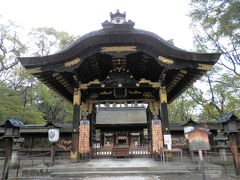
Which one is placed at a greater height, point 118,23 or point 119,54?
point 118,23

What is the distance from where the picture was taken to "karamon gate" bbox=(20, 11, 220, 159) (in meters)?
9.64

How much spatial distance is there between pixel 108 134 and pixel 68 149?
15603 millimetres

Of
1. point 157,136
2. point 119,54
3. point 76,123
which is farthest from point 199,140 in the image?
point 76,123

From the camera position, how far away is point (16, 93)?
19.6 m

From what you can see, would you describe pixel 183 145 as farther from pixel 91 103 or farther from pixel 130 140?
pixel 130 140

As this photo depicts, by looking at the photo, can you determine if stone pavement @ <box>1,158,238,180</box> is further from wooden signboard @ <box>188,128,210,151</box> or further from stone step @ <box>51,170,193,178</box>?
wooden signboard @ <box>188,128,210,151</box>

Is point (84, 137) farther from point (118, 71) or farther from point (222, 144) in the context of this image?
point (222, 144)

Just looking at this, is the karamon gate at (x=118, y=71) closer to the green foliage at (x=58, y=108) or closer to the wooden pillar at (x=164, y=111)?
the wooden pillar at (x=164, y=111)

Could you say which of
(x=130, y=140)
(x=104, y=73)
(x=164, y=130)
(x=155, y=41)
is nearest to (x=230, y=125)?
(x=164, y=130)

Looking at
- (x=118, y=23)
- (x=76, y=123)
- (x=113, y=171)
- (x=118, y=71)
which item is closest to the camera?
(x=113, y=171)

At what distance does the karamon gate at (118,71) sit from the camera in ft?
31.6

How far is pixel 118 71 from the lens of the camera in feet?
38.0

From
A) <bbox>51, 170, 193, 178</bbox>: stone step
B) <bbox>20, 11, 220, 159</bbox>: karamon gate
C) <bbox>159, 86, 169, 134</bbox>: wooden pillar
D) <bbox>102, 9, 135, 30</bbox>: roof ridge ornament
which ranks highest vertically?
<bbox>102, 9, 135, 30</bbox>: roof ridge ornament

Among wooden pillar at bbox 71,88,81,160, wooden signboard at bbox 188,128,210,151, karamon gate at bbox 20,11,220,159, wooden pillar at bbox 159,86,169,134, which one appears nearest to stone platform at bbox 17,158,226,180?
wooden signboard at bbox 188,128,210,151
